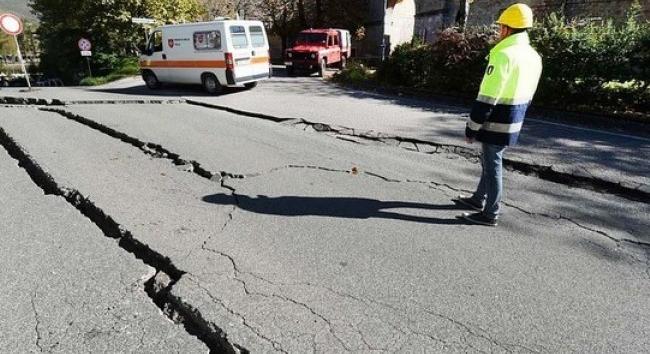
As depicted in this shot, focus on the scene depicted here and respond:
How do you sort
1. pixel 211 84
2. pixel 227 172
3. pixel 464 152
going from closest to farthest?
pixel 227 172 < pixel 464 152 < pixel 211 84

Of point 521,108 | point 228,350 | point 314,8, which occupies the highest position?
point 314,8

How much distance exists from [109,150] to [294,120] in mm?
3854

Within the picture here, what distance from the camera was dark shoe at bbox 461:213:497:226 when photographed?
4082 millimetres

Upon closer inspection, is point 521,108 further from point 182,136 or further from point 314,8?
point 314,8

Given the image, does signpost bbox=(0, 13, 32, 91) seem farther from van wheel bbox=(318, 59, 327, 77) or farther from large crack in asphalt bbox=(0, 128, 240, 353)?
large crack in asphalt bbox=(0, 128, 240, 353)

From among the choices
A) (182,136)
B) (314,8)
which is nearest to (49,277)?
(182,136)

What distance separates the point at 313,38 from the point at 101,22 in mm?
13992

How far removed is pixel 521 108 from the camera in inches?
Answer: 151

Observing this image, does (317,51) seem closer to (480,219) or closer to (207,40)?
(207,40)

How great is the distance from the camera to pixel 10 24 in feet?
46.8

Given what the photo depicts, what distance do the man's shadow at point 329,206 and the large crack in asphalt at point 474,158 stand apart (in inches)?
84.5

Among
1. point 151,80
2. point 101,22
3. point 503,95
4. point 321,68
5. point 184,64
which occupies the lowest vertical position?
point 151,80

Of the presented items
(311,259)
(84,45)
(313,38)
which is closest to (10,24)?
(84,45)

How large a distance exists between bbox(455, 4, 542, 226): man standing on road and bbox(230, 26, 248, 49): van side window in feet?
34.5
